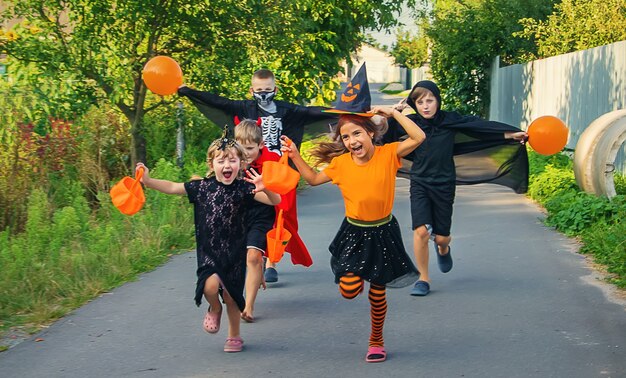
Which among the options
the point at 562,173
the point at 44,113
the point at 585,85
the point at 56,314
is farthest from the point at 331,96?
the point at 56,314

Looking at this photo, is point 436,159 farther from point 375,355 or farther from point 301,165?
point 375,355

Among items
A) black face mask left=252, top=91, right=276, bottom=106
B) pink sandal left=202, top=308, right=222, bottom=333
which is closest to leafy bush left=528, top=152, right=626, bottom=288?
black face mask left=252, top=91, right=276, bottom=106

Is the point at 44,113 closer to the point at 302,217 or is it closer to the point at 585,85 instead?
the point at 302,217

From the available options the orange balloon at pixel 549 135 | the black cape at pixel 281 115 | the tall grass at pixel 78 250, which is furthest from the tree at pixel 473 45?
the orange balloon at pixel 549 135

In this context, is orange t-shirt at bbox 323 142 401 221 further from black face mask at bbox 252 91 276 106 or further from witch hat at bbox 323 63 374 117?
black face mask at bbox 252 91 276 106

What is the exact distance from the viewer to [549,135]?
7.10 meters

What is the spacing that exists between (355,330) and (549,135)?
2.01m

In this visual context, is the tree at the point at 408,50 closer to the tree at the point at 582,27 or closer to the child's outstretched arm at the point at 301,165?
the tree at the point at 582,27

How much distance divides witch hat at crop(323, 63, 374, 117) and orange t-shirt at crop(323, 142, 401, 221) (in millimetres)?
335

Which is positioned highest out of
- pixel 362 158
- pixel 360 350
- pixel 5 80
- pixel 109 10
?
pixel 109 10

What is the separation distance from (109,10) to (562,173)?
6989 mm

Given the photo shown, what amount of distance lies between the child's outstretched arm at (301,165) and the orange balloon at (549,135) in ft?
5.90

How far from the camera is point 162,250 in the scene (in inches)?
397

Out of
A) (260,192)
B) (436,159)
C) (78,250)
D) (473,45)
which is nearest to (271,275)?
(436,159)
